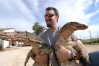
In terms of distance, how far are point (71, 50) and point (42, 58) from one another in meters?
0.69

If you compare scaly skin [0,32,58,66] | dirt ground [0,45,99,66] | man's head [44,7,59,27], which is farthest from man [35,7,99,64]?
dirt ground [0,45,99,66]

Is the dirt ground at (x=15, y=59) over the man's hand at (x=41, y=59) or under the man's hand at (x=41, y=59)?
under

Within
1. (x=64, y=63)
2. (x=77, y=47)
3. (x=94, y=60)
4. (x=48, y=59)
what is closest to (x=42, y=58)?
(x=48, y=59)

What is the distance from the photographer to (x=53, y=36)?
490 cm

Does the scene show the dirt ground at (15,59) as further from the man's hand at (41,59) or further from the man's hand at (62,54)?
the man's hand at (62,54)

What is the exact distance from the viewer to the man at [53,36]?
4414 mm

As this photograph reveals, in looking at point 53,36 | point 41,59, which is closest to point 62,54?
point 41,59

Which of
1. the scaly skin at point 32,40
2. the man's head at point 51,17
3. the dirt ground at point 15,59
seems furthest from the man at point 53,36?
the dirt ground at point 15,59

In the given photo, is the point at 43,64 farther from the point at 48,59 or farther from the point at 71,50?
the point at 71,50

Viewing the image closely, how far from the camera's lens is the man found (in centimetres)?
441

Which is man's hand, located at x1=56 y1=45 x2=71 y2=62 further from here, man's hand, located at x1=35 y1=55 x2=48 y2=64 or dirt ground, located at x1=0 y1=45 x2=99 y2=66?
dirt ground, located at x1=0 y1=45 x2=99 y2=66

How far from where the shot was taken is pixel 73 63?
445 cm

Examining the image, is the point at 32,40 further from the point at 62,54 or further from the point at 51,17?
the point at 51,17

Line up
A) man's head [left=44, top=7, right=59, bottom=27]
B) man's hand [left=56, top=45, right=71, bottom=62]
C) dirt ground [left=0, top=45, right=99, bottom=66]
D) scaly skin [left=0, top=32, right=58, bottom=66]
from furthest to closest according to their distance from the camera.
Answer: dirt ground [left=0, top=45, right=99, bottom=66], man's head [left=44, top=7, right=59, bottom=27], man's hand [left=56, top=45, right=71, bottom=62], scaly skin [left=0, top=32, right=58, bottom=66]
